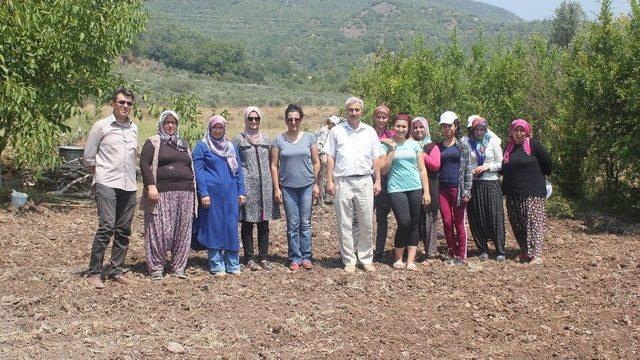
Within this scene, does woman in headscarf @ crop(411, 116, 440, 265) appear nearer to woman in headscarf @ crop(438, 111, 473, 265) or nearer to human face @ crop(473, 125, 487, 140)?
woman in headscarf @ crop(438, 111, 473, 265)

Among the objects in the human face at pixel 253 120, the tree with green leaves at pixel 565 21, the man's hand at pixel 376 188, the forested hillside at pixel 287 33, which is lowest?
the man's hand at pixel 376 188

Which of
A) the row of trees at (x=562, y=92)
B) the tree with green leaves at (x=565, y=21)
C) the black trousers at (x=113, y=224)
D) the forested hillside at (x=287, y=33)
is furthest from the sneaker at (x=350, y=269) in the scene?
the forested hillside at (x=287, y=33)

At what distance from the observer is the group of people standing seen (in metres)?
5.88

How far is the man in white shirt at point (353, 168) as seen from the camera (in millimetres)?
6219

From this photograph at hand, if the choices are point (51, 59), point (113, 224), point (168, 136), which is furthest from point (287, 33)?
point (113, 224)

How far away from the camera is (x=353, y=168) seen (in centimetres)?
621

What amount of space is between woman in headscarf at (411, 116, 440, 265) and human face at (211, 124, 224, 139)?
177 cm

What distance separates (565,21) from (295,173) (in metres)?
31.9

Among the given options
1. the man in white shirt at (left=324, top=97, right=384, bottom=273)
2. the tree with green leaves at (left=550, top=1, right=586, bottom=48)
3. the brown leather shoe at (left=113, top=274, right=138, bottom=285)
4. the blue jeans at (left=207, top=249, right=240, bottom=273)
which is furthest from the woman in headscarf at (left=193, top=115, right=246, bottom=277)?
the tree with green leaves at (left=550, top=1, right=586, bottom=48)

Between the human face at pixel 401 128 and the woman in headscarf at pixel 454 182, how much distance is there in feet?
1.19

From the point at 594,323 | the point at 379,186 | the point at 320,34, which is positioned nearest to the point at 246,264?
the point at 379,186

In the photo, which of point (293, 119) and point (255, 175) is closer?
point (293, 119)

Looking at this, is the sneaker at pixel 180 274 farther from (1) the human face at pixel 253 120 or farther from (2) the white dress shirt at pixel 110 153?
(1) the human face at pixel 253 120

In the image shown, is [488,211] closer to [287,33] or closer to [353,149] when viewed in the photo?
[353,149]
